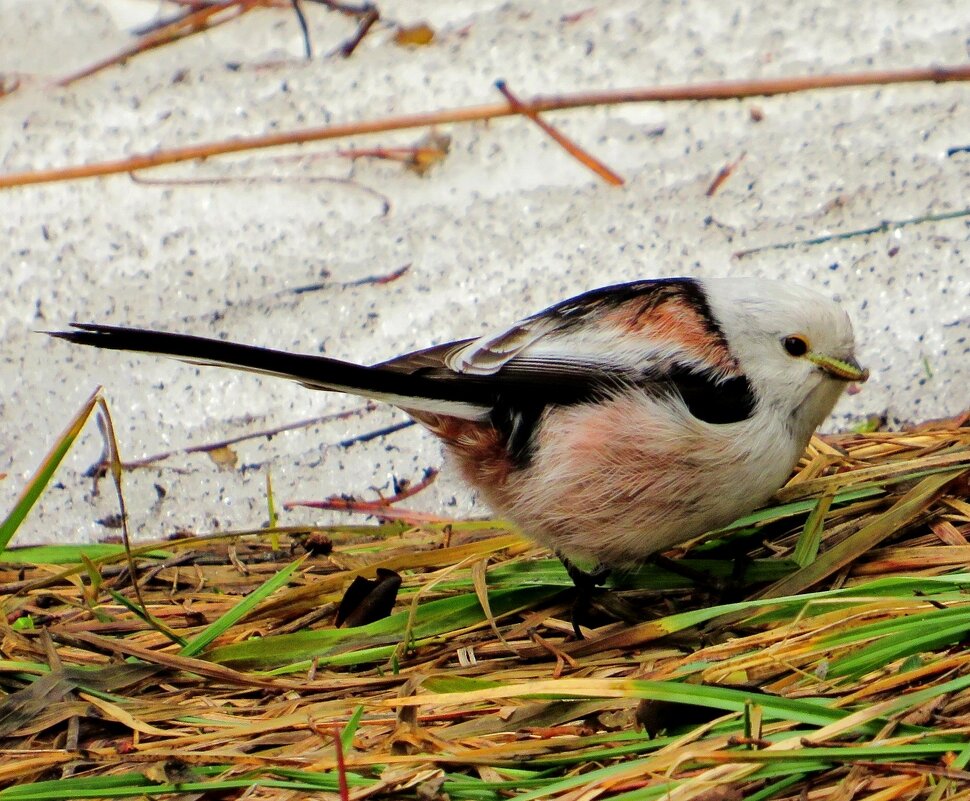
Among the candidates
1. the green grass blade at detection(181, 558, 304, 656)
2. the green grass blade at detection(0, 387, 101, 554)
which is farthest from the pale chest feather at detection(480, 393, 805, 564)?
the green grass blade at detection(0, 387, 101, 554)

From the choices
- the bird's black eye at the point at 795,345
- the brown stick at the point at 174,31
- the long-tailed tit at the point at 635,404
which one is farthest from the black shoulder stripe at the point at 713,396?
the brown stick at the point at 174,31

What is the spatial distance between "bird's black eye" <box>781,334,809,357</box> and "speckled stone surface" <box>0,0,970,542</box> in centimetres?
81

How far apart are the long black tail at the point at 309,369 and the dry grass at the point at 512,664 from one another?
435 mm

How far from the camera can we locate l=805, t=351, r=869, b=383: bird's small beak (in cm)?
297

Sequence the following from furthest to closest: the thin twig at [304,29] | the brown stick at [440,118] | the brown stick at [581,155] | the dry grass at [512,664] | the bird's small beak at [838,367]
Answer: the thin twig at [304,29]
the brown stick at [581,155]
the brown stick at [440,118]
the bird's small beak at [838,367]
the dry grass at [512,664]

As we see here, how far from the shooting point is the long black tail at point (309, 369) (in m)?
2.49

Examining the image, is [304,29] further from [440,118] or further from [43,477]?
[43,477]

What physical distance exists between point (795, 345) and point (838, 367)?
0.12 meters

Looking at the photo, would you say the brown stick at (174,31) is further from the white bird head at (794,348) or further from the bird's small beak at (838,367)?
the bird's small beak at (838,367)

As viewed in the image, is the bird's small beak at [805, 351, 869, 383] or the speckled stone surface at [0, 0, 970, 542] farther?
the speckled stone surface at [0, 0, 970, 542]

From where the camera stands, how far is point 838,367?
2977mm

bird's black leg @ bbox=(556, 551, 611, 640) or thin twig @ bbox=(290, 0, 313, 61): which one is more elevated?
thin twig @ bbox=(290, 0, 313, 61)

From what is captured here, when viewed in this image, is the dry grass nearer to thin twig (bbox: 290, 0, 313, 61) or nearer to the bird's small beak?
the bird's small beak

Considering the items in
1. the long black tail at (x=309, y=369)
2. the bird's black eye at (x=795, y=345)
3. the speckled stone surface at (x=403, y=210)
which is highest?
the speckled stone surface at (x=403, y=210)
